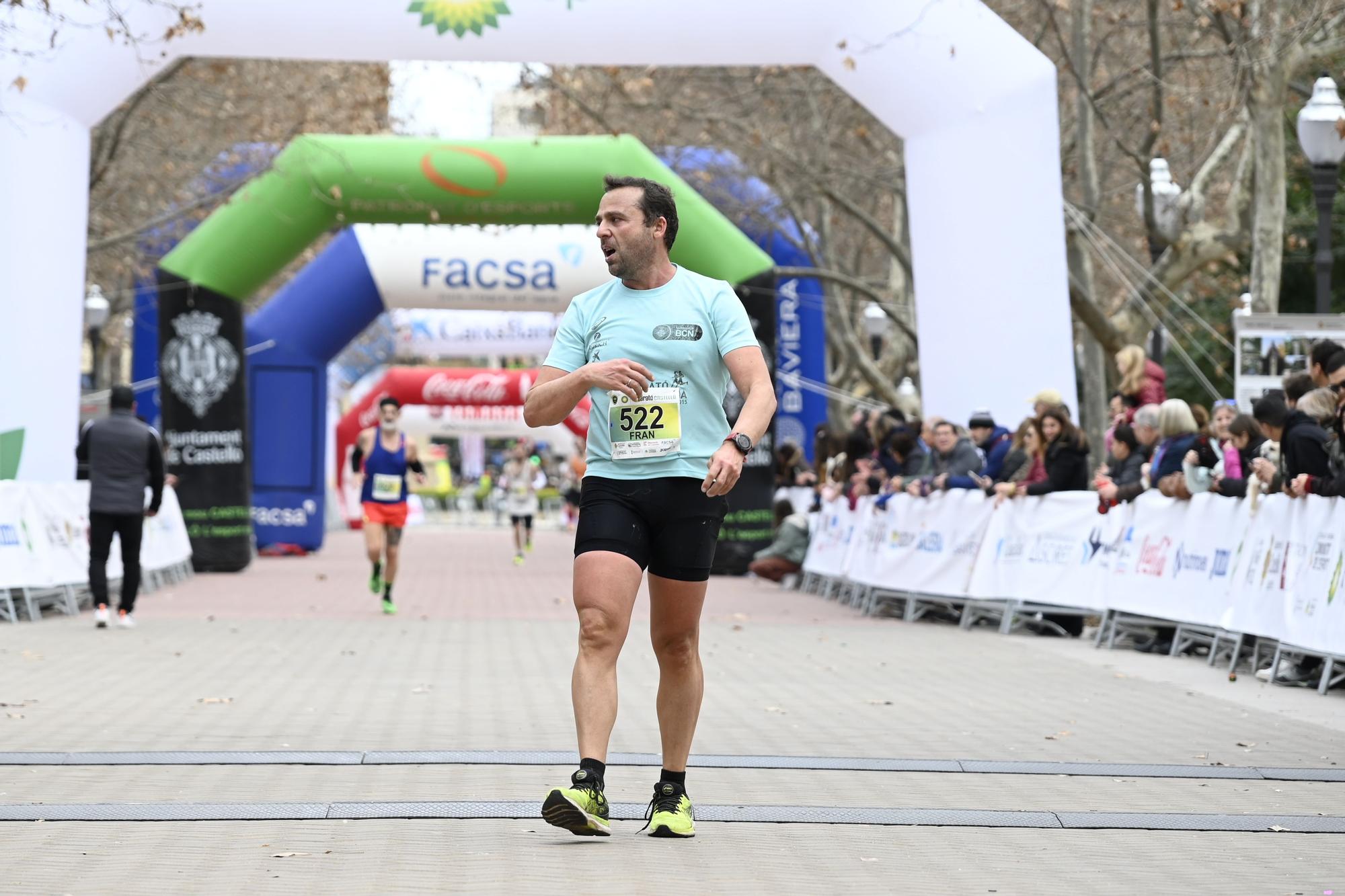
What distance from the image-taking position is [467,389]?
138ft

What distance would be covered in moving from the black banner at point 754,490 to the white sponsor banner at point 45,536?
25.3ft

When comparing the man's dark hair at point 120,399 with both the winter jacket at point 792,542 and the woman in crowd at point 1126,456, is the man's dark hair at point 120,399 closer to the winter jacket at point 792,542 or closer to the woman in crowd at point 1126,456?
the woman in crowd at point 1126,456

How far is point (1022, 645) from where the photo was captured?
45.1 ft

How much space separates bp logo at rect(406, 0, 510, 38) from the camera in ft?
55.5

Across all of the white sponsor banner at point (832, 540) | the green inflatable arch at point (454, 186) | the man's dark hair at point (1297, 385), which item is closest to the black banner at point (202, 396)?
the green inflatable arch at point (454, 186)

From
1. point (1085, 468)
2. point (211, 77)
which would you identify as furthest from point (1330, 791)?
point (211, 77)

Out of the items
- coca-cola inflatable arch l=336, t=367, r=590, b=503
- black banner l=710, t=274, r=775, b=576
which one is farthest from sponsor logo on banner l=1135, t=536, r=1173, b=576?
coca-cola inflatable arch l=336, t=367, r=590, b=503

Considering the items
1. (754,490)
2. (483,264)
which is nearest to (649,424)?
(754,490)

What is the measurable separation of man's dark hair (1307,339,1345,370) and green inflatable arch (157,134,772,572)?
1119 cm

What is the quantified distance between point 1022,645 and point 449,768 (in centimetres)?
738

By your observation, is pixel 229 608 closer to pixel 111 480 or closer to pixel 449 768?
pixel 111 480

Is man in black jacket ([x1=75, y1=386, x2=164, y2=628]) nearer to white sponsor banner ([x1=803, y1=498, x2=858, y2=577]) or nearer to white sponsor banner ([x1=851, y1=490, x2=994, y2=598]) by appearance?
white sponsor banner ([x1=851, y1=490, x2=994, y2=598])

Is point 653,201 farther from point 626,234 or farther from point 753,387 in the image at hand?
point 753,387

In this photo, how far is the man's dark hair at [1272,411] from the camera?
1088 cm
